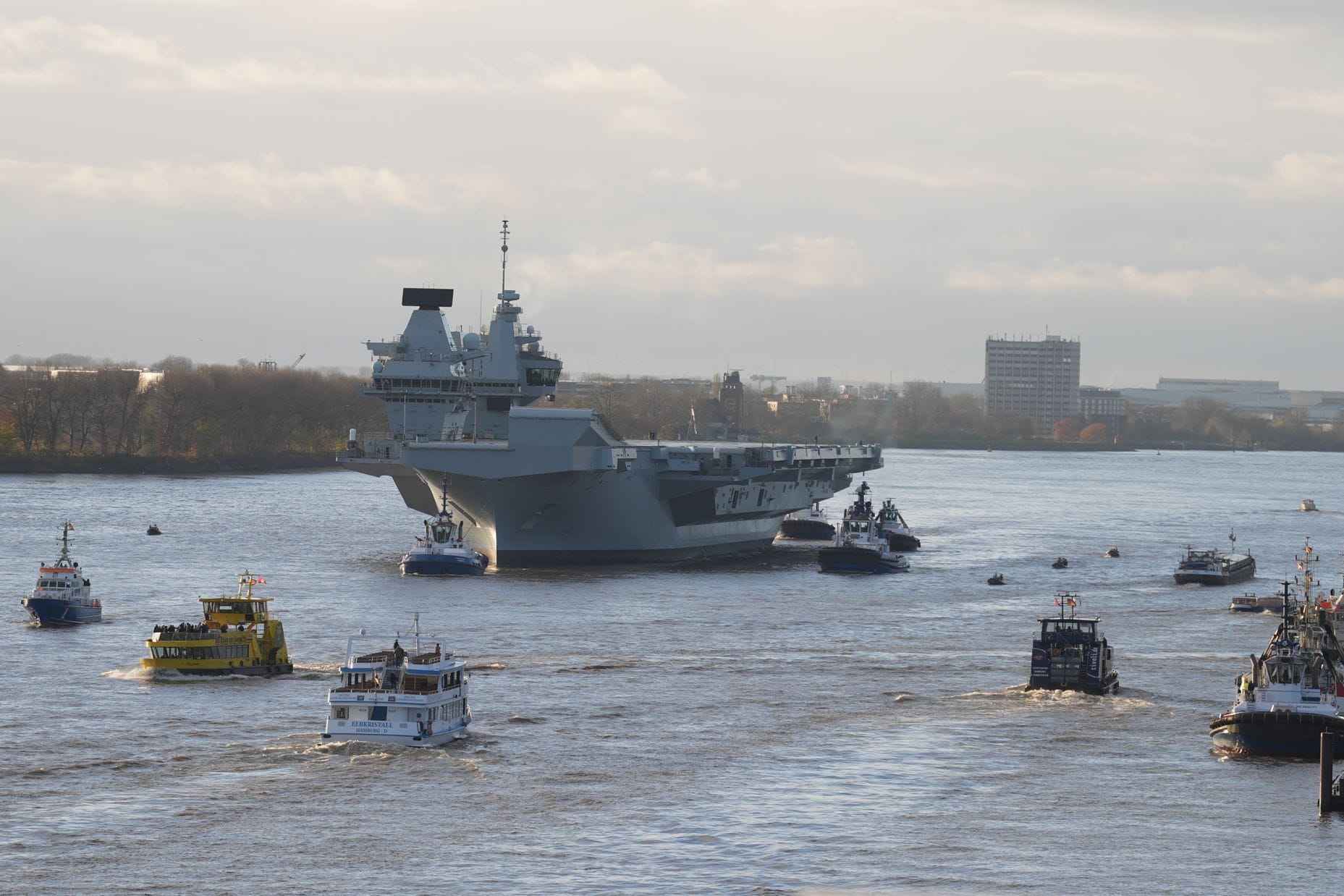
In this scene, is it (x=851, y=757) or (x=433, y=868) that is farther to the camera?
(x=851, y=757)

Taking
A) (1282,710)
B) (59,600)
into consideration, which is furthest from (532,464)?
(1282,710)

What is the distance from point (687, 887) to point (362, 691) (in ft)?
33.0

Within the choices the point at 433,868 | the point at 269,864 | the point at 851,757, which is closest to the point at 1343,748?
the point at 851,757

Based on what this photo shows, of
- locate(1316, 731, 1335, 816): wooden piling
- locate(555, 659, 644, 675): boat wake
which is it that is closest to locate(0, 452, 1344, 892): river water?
locate(555, 659, 644, 675): boat wake

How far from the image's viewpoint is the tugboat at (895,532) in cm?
7544

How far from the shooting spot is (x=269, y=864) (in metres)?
25.3

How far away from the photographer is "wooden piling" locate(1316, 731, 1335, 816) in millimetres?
27969

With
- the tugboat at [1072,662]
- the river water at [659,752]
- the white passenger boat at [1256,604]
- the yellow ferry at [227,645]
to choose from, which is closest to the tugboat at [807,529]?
the river water at [659,752]

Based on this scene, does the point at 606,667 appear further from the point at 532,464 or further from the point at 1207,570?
the point at 1207,570

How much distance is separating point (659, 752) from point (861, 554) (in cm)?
3332

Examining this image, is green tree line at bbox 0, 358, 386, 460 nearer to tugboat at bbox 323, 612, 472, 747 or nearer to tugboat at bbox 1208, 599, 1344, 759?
tugboat at bbox 323, 612, 472, 747

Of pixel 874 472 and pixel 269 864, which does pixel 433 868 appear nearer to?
pixel 269 864

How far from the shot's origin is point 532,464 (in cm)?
5691

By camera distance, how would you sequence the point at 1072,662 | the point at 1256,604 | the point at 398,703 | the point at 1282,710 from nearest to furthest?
the point at 398,703
the point at 1282,710
the point at 1072,662
the point at 1256,604
